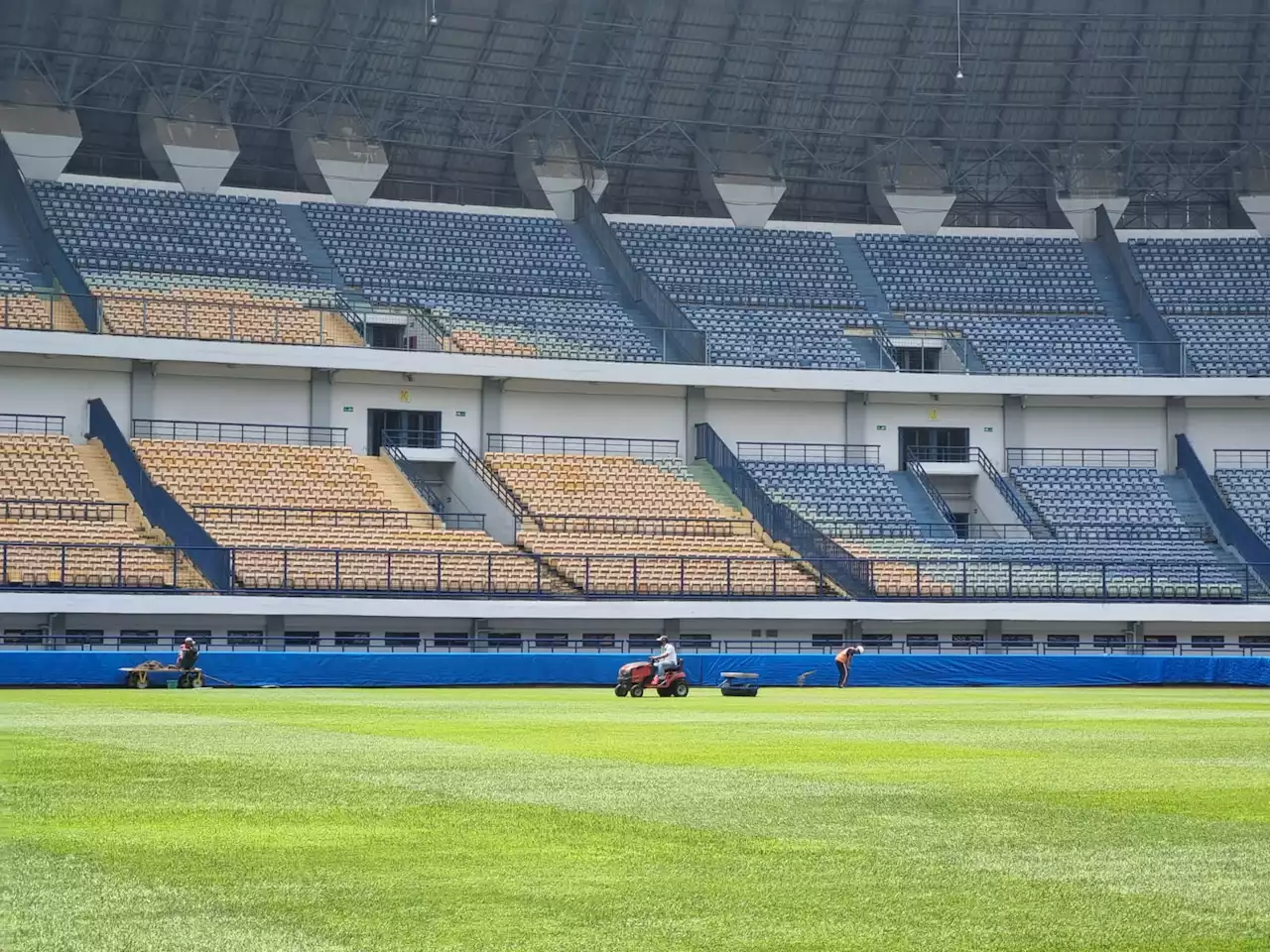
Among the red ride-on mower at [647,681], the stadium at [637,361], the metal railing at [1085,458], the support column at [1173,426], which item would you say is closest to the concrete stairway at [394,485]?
the stadium at [637,361]

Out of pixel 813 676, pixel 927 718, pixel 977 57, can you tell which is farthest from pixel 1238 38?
pixel 927 718

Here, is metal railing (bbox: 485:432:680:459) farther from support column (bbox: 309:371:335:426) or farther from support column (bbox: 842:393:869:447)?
support column (bbox: 842:393:869:447)

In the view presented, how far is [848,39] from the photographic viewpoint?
65.6 metres

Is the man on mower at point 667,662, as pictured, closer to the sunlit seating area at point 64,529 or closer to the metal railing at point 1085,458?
the sunlit seating area at point 64,529

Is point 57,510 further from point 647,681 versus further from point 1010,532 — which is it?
point 1010,532

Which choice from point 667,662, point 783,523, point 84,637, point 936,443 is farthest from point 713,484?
point 667,662

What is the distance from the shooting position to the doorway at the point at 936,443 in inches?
2564

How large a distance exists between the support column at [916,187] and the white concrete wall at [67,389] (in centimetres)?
2913

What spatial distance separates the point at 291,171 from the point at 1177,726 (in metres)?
46.7

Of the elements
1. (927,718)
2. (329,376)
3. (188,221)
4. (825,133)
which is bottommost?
(927,718)

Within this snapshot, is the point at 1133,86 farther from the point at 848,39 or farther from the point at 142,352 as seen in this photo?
the point at 142,352

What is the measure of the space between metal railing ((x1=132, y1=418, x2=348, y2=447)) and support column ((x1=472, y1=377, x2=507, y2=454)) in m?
4.48

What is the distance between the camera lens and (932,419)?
2564 inches

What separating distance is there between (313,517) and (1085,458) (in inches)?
1117
